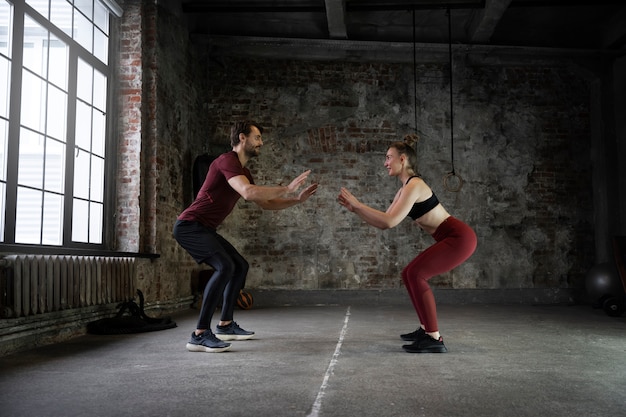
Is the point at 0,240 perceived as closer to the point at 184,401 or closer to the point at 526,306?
the point at 184,401

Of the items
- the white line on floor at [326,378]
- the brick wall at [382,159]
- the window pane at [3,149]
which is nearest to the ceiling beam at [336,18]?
the brick wall at [382,159]

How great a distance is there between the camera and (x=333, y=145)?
352 inches

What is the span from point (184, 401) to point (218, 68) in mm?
7176

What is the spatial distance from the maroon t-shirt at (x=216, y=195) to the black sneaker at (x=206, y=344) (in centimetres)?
78

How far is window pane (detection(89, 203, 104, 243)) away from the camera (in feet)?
19.0

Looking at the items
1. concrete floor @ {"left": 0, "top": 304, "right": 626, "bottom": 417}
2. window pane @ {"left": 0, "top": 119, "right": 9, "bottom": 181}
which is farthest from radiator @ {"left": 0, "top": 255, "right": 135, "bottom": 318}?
window pane @ {"left": 0, "top": 119, "right": 9, "bottom": 181}

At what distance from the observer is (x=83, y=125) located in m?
5.68

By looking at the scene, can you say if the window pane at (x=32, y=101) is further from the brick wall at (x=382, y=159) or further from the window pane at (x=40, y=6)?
the brick wall at (x=382, y=159)

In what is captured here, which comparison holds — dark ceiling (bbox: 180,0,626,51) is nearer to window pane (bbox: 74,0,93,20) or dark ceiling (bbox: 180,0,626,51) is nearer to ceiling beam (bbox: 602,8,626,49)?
ceiling beam (bbox: 602,8,626,49)

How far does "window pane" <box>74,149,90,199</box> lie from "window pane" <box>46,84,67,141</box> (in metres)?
0.34

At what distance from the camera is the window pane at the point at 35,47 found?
4668 mm

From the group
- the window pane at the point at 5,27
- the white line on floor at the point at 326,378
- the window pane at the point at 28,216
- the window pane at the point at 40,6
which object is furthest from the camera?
the window pane at the point at 40,6

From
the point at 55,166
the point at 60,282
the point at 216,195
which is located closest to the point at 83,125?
the point at 55,166

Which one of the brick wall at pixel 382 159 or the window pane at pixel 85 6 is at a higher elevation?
the window pane at pixel 85 6
